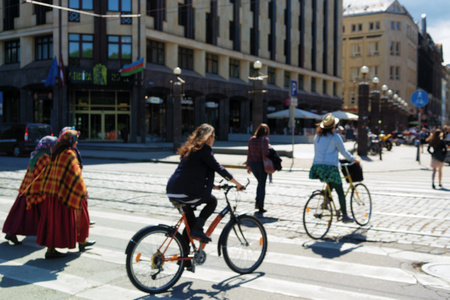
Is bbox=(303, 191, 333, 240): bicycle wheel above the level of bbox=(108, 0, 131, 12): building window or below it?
below

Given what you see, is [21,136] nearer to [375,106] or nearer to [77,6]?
[77,6]

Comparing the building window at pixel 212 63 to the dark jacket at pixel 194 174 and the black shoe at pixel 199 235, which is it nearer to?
the dark jacket at pixel 194 174

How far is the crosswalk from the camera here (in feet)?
15.7

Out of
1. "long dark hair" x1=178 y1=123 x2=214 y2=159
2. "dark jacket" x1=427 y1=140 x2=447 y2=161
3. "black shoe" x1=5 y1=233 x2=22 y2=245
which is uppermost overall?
"long dark hair" x1=178 y1=123 x2=214 y2=159

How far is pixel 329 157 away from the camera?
7324 mm

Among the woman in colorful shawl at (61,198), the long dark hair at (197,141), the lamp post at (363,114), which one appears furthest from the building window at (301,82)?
the long dark hair at (197,141)

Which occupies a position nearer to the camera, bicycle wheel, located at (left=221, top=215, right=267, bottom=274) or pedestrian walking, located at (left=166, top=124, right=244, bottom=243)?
pedestrian walking, located at (left=166, top=124, right=244, bottom=243)

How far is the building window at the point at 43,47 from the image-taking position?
3575cm

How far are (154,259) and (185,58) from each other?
37098 millimetres

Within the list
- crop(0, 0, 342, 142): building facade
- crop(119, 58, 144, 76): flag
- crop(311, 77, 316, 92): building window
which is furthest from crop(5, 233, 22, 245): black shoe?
crop(311, 77, 316, 92): building window

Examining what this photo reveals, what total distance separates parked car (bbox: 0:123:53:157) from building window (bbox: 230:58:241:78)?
81.3 feet

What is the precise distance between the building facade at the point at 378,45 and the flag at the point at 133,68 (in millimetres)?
58215

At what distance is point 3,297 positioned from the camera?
4.59 m

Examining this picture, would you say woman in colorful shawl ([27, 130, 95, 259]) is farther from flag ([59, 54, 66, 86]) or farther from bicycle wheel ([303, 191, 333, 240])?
flag ([59, 54, 66, 86])
